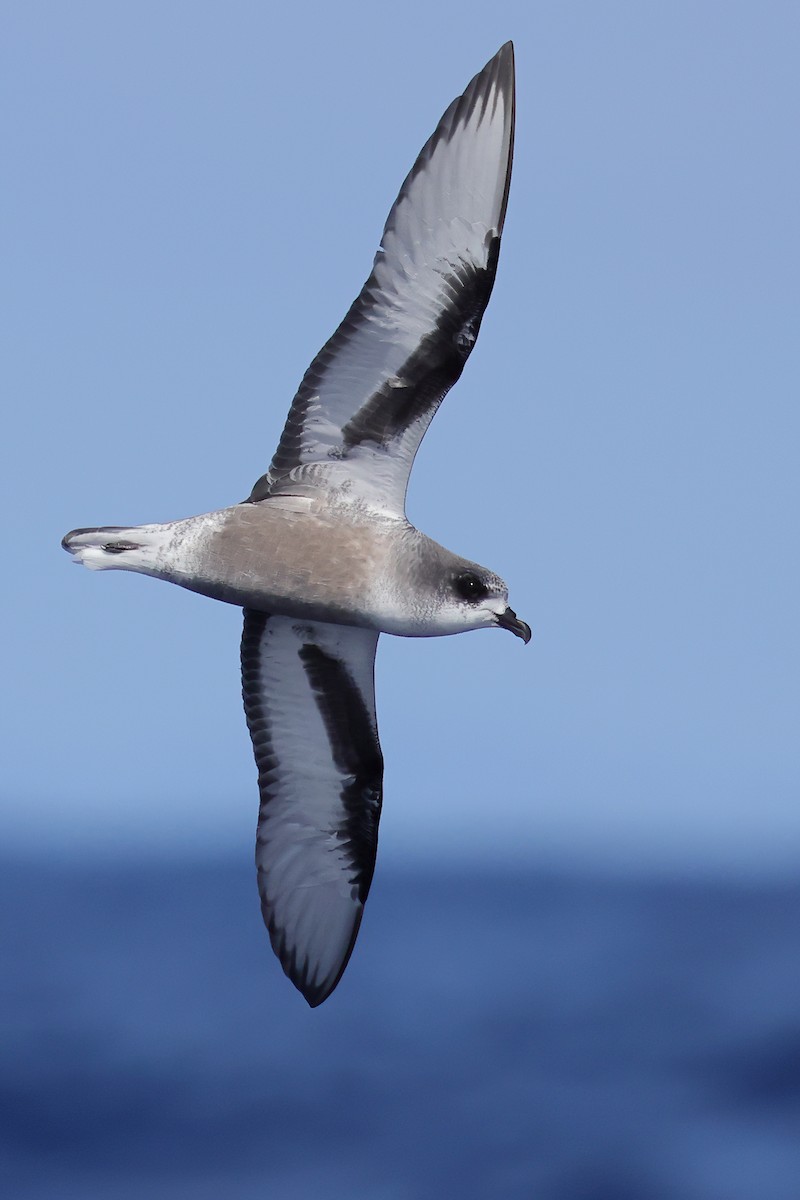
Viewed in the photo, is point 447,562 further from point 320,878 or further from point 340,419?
point 320,878

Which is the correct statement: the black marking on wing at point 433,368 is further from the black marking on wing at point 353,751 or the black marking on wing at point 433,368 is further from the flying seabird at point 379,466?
the black marking on wing at point 353,751

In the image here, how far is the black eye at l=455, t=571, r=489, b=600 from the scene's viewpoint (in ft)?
40.5

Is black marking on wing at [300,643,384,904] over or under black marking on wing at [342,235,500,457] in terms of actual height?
under

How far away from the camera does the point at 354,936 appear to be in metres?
14.5

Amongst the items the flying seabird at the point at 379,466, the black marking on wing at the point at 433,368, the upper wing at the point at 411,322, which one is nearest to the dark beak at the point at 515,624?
the flying seabird at the point at 379,466

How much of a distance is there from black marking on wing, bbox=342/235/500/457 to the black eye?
113cm

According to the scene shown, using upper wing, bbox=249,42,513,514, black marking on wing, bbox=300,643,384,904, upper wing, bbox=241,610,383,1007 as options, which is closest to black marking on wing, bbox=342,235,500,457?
upper wing, bbox=249,42,513,514

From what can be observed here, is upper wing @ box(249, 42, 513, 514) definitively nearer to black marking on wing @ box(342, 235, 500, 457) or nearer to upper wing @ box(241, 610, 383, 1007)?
black marking on wing @ box(342, 235, 500, 457)

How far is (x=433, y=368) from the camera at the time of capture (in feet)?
41.7

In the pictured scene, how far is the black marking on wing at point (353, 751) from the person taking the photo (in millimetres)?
13688

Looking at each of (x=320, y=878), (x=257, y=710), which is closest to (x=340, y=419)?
(x=257, y=710)

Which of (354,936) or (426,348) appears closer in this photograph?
(426,348)

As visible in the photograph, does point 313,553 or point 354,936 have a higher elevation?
point 313,553

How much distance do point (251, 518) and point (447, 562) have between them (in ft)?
4.27
